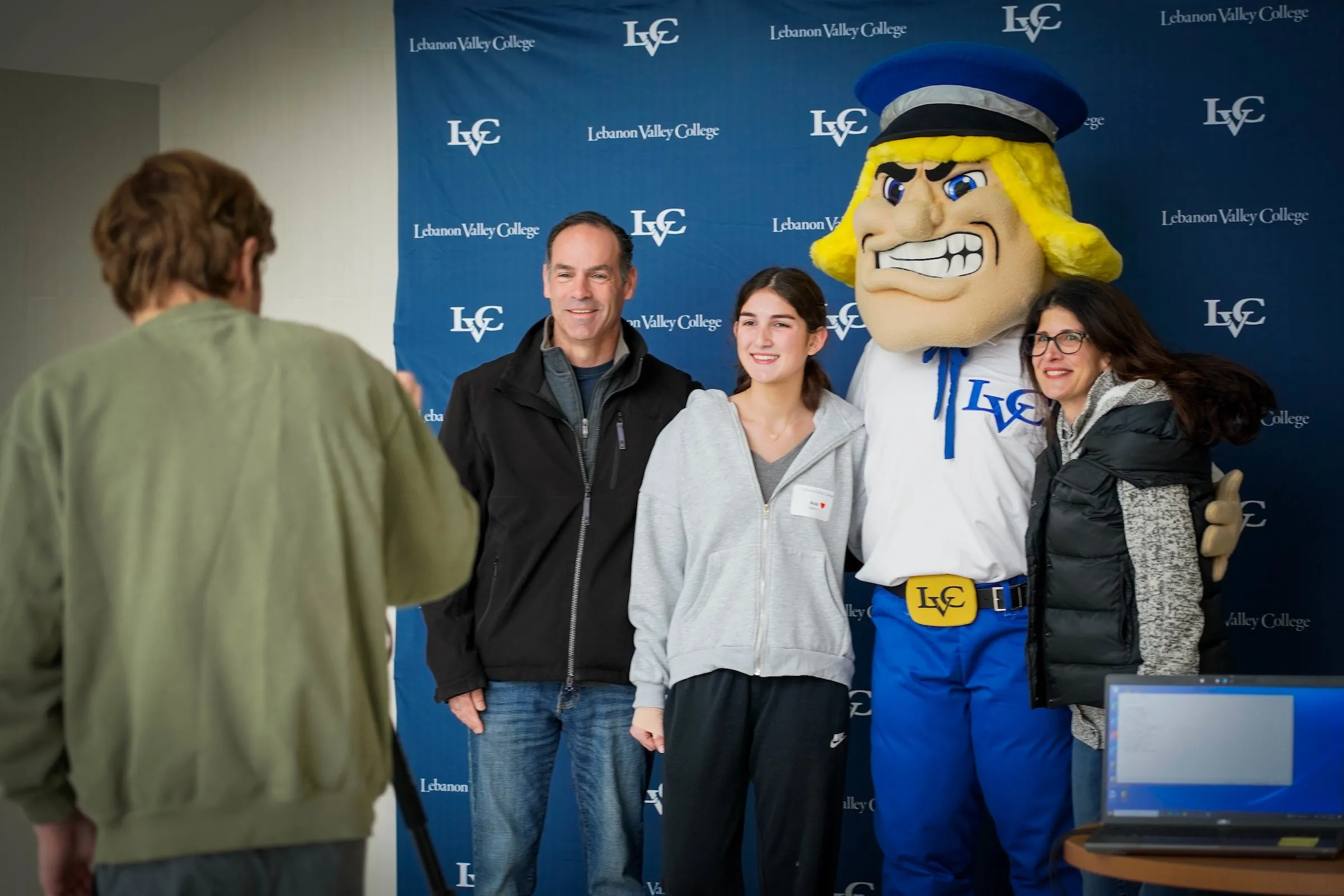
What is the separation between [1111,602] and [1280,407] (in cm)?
134

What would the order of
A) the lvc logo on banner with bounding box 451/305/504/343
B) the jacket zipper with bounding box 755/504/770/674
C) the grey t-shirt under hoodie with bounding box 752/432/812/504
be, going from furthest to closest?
the lvc logo on banner with bounding box 451/305/504/343 → the grey t-shirt under hoodie with bounding box 752/432/812/504 → the jacket zipper with bounding box 755/504/770/674

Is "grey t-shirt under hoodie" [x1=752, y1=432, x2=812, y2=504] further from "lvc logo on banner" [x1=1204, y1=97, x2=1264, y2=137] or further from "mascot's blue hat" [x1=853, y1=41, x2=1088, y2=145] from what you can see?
"lvc logo on banner" [x1=1204, y1=97, x2=1264, y2=137]

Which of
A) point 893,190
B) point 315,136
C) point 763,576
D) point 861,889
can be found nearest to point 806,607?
point 763,576

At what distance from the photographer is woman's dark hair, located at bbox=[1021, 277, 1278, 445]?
2230 millimetres

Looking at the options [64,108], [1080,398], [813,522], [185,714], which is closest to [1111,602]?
[1080,398]

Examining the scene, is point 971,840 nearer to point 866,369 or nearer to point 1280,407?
point 866,369

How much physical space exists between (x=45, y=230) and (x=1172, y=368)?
2.83 m

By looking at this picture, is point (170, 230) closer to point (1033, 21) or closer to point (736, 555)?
point (736, 555)

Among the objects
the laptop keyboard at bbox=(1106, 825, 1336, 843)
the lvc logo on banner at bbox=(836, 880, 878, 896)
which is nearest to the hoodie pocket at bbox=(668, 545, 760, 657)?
the laptop keyboard at bbox=(1106, 825, 1336, 843)

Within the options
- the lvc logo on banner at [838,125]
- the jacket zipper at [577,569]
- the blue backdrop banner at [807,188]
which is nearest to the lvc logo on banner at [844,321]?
the blue backdrop banner at [807,188]

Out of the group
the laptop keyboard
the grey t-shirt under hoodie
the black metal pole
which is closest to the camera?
the black metal pole

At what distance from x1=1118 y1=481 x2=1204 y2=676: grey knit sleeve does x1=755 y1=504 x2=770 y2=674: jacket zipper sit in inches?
25.7

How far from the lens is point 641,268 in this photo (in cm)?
353

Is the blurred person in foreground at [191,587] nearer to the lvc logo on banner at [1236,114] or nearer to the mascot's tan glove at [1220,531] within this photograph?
the mascot's tan glove at [1220,531]
